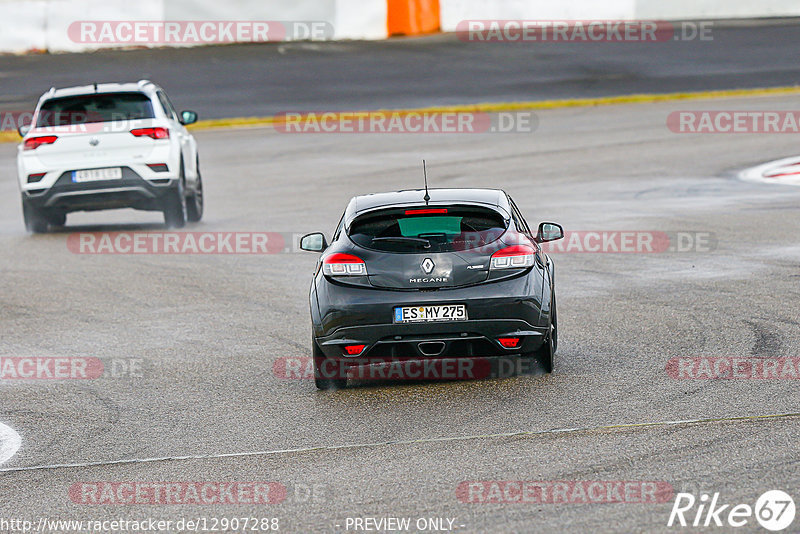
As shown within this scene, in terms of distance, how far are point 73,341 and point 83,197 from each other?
23.0ft

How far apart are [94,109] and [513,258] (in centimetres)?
1050

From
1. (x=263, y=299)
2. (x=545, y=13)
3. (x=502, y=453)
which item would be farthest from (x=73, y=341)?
(x=545, y=13)

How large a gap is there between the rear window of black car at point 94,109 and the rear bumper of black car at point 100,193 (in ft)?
2.30

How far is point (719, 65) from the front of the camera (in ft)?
119

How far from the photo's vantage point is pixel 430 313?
8.73m

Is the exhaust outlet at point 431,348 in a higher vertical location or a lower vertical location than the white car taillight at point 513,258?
lower

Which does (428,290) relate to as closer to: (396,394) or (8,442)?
(396,394)

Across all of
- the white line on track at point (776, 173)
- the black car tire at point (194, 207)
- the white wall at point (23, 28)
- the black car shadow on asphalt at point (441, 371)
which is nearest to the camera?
the black car shadow on asphalt at point (441, 371)

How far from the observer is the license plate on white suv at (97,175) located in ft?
58.9

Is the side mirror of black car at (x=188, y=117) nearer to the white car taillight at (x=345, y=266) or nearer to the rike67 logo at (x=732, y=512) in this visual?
the white car taillight at (x=345, y=266)

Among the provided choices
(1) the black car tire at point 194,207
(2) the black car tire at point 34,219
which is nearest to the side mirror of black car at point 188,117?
(1) the black car tire at point 194,207

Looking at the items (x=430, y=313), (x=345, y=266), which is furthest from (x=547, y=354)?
(x=345, y=266)

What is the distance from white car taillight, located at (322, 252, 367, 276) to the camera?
8883mm

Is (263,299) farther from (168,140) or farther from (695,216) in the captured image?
(695,216)
